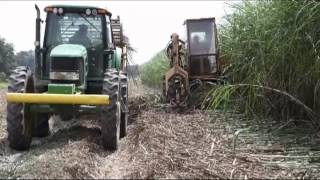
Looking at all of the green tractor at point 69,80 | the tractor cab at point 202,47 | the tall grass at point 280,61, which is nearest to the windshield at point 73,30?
the green tractor at point 69,80

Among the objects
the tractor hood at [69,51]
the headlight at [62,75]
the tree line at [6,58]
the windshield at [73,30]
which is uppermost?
the tree line at [6,58]

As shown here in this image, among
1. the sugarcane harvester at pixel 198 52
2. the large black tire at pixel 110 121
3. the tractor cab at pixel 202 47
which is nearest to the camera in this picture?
the large black tire at pixel 110 121

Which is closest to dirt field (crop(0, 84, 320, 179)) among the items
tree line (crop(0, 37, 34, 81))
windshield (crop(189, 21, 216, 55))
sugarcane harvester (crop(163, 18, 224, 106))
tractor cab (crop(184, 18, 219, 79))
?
sugarcane harvester (crop(163, 18, 224, 106))

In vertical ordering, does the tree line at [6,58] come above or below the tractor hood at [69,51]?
above

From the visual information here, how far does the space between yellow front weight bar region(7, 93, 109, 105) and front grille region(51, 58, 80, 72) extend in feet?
2.74

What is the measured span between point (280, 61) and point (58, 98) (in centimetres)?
298

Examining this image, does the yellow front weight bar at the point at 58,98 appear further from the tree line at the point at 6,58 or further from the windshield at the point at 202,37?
the tree line at the point at 6,58

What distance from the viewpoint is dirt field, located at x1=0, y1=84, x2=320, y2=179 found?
5145 millimetres

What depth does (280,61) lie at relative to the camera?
23.1 ft

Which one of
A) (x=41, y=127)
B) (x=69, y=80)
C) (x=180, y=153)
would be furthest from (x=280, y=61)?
(x=41, y=127)

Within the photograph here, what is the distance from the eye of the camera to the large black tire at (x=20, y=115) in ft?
22.5

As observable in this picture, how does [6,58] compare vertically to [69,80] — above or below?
above

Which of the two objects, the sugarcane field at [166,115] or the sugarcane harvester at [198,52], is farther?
the sugarcane harvester at [198,52]

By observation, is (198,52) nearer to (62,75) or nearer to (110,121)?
(62,75)
